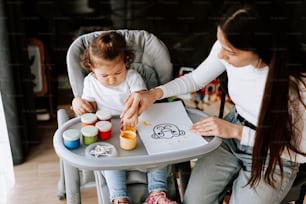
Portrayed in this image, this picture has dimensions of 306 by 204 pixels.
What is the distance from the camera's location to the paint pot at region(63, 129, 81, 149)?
0.81 metres

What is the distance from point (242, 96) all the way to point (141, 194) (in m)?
0.33

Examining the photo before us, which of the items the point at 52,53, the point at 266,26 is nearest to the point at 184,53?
the point at 52,53

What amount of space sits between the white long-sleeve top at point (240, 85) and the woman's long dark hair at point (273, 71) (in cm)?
3

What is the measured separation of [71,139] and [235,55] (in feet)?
1.17

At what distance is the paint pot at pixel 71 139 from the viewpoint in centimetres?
81

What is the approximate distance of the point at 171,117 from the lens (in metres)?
0.94

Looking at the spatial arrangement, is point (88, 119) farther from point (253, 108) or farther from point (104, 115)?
point (253, 108)

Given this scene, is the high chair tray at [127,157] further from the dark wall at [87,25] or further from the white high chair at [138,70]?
the dark wall at [87,25]

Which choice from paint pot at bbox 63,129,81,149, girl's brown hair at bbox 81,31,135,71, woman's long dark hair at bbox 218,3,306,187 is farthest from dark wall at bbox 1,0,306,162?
paint pot at bbox 63,129,81,149

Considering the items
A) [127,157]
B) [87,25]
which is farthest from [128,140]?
[87,25]

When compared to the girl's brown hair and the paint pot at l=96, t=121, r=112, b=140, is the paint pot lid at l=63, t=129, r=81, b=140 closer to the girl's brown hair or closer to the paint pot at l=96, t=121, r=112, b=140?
the paint pot at l=96, t=121, r=112, b=140

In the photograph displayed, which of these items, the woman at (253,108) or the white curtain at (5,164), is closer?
the woman at (253,108)

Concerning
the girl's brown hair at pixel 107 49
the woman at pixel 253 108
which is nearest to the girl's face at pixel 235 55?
the woman at pixel 253 108

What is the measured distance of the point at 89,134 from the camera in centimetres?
83
